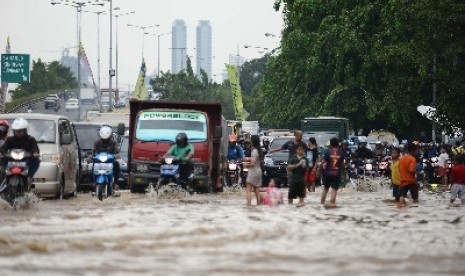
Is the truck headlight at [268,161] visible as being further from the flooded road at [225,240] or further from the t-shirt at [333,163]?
the flooded road at [225,240]

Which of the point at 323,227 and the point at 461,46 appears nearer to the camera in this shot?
the point at 323,227

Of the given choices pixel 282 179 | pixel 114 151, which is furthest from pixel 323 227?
pixel 282 179

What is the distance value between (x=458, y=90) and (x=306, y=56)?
84.1ft

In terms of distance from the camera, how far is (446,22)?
156 feet

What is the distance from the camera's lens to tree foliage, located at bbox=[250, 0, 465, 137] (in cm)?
6188

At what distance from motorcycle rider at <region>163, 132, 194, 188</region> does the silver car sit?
2.01 meters

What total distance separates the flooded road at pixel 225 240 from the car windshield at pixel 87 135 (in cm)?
1110

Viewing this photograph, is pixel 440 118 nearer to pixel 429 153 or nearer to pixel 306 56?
pixel 429 153

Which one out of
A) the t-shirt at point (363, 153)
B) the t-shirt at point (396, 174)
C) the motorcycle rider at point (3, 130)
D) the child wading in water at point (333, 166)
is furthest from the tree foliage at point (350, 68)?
the motorcycle rider at point (3, 130)

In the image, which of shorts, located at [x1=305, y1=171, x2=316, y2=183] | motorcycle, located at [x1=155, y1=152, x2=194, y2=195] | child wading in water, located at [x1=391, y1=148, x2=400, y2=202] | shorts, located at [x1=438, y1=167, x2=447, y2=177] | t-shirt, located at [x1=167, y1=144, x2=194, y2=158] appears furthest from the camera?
shorts, located at [x1=438, y1=167, x2=447, y2=177]

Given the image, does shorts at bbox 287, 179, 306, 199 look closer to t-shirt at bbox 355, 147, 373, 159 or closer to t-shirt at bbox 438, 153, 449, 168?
t-shirt at bbox 355, 147, 373, 159

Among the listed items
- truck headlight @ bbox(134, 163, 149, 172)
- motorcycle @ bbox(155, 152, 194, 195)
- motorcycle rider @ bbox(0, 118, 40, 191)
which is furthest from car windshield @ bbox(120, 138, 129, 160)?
motorcycle rider @ bbox(0, 118, 40, 191)

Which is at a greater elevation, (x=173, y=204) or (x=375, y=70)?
(x=375, y=70)

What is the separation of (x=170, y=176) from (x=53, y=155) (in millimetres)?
2686
